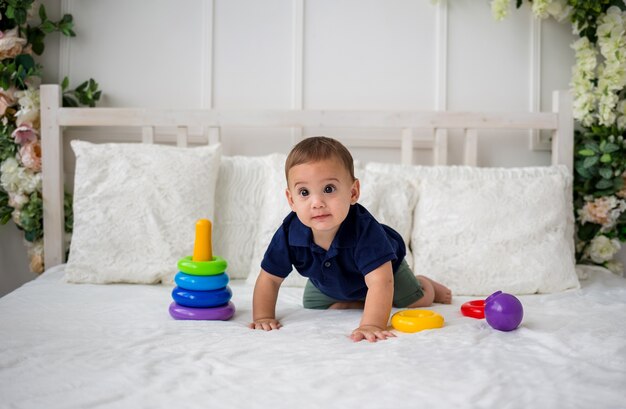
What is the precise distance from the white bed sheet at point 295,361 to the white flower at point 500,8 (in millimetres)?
1280

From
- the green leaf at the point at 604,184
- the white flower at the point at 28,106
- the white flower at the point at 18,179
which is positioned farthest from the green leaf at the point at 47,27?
the green leaf at the point at 604,184

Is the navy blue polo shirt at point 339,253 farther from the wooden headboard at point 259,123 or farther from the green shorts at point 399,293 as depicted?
the wooden headboard at point 259,123

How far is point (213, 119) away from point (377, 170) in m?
0.70

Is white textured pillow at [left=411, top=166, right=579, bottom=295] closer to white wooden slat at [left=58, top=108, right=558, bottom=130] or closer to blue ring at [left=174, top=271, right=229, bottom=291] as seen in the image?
white wooden slat at [left=58, top=108, right=558, bottom=130]

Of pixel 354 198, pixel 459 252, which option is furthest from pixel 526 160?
pixel 354 198

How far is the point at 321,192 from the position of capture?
1.40 metres

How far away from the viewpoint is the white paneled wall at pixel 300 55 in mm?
2465

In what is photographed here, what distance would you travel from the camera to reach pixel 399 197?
207 centimetres

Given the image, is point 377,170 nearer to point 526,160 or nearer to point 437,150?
point 437,150

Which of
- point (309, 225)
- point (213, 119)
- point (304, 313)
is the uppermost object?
point (213, 119)

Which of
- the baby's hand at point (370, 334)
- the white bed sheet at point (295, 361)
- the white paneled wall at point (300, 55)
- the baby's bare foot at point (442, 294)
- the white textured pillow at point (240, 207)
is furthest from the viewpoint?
the white paneled wall at point (300, 55)

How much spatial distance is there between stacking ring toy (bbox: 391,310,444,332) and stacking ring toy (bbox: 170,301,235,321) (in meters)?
0.45

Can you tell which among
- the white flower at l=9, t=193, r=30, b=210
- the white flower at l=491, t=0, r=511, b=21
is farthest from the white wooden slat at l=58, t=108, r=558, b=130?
the white flower at l=491, t=0, r=511, b=21

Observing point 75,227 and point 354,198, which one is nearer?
point 354,198
